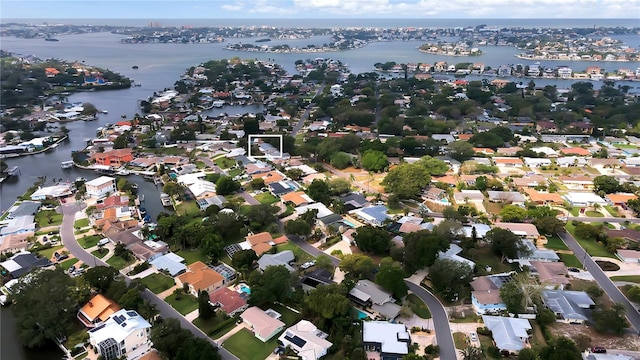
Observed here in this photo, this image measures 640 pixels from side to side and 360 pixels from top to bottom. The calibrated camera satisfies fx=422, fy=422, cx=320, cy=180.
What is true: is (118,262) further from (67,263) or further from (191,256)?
(191,256)

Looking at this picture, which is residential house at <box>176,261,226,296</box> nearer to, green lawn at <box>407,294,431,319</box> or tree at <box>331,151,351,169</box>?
green lawn at <box>407,294,431,319</box>

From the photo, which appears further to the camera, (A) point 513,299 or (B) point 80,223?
(B) point 80,223

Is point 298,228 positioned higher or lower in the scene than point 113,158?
lower

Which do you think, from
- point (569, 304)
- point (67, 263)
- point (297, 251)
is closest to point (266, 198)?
point (297, 251)

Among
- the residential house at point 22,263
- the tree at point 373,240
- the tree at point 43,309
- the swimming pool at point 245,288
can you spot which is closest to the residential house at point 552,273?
the tree at point 373,240

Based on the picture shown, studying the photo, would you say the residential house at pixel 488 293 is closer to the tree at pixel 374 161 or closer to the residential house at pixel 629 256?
the residential house at pixel 629 256

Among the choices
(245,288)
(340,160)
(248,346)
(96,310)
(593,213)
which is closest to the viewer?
(248,346)
